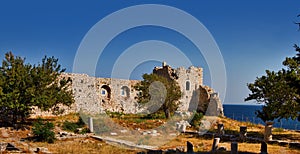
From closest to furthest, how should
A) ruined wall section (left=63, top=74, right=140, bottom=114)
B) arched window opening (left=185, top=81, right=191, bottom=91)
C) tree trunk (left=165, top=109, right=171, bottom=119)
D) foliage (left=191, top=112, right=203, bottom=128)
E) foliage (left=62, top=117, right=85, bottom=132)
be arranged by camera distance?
1. foliage (left=62, top=117, right=85, bottom=132)
2. foliage (left=191, top=112, right=203, bottom=128)
3. tree trunk (left=165, top=109, right=171, bottom=119)
4. ruined wall section (left=63, top=74, right=140, bottom=114)
5. arched window opening (left=185, top=81, right=191, bottom=91)

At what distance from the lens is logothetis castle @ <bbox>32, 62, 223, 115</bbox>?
31719 mm

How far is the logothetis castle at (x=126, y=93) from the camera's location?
104 feet

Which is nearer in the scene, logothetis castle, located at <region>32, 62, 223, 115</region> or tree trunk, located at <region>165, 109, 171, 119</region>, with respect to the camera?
tree trunk, located at <region>165, 109, 171, 119</region>

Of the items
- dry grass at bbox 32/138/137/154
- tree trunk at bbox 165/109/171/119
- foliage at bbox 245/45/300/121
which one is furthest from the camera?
tree trunk at bbox 165/109/171/119

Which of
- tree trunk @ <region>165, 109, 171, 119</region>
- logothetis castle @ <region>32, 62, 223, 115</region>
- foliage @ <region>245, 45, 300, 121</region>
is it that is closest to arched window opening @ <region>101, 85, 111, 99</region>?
logothetis castle @ <region>32, 62, 223, 115</region>

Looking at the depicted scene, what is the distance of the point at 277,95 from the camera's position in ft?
61.6

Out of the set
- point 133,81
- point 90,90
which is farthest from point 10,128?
point 133,81

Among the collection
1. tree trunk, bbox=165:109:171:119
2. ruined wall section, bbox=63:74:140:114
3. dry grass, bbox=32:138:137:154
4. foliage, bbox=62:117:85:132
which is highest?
ruined wall section, bbox=63:74:140:114

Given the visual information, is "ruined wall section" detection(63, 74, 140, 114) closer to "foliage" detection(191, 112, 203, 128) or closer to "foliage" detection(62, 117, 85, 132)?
"foliage" detection(62, 117, 85, 132)

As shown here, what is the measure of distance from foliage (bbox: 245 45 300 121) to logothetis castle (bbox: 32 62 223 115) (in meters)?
13.4

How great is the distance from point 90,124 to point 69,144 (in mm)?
4528

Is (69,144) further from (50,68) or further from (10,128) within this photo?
(50,68)

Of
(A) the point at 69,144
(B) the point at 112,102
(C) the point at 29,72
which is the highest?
(C) the point at 29,72

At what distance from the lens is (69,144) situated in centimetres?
1673
